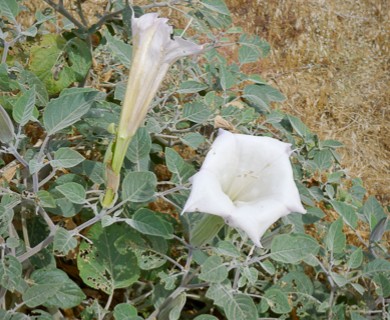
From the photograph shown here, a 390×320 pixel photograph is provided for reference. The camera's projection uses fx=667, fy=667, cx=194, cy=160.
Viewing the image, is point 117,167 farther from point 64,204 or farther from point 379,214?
point 379,214

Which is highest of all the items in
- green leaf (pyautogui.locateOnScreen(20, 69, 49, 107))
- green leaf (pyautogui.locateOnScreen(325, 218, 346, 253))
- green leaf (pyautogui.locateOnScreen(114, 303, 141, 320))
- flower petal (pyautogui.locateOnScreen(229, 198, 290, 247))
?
flower petal (pyautogui.locateOnScreen(229, 198, 290, 247))

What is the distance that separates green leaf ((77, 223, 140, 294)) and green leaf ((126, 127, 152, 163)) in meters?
0.15

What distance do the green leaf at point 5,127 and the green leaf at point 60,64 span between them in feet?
1.75

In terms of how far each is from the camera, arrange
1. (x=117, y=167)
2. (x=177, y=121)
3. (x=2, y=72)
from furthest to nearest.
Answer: (x=177, y=121) < (x=2, y=72) < (x=117, y=167)

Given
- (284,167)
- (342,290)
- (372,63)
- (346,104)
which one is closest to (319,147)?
(342,290)

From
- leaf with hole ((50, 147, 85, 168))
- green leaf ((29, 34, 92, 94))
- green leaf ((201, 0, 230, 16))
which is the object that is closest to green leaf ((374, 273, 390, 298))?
leaf with hole ((50, 147, 85, 168))

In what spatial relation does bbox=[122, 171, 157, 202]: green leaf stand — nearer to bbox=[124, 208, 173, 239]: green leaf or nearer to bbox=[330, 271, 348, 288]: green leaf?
bbox=[124, 208, 173, 239]: green leaf

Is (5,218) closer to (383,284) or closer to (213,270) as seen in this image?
(213,270)

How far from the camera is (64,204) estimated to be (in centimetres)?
136

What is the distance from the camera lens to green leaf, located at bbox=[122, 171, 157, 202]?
1.30m

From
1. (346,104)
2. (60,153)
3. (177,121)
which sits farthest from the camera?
(346,104)

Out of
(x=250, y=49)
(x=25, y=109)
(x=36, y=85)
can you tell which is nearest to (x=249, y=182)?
(x=25, y=109)

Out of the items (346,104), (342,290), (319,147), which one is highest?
(319,147)

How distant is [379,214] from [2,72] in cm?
95
